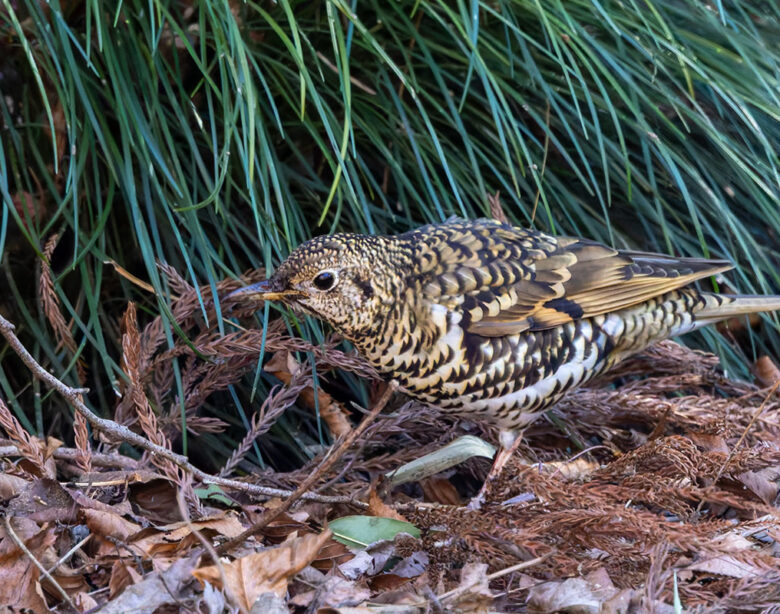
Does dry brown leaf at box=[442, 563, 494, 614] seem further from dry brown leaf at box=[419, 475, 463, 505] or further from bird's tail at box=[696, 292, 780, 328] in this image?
bird's tail at box=[696, 292, 780, 328]

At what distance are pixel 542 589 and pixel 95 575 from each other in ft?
3.12

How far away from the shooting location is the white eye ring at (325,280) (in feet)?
7.79

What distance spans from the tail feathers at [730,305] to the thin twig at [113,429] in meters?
1.38

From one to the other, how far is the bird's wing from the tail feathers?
130mm

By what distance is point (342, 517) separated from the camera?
7.43 ft

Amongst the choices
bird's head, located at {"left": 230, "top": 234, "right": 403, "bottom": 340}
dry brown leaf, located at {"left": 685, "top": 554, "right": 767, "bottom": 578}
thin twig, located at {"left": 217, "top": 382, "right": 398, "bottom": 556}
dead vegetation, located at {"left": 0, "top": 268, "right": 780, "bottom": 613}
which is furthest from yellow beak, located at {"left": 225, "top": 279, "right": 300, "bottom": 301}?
dry brown leaf, located at {"left": 685, "top": 554, "right": 767, "bottom": 578}

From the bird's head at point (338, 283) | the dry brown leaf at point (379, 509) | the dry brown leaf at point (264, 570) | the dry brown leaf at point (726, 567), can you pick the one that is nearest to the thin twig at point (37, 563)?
the dry brown leaf at point (264, 570)

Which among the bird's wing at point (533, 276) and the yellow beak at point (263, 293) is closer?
the yellow beak at point (263, 293)

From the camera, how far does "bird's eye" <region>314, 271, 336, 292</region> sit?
7.79ft

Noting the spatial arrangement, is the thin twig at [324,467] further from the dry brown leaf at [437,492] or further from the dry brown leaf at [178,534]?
the dry brown leaf at [437,492]

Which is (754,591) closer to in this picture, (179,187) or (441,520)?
(441,520)

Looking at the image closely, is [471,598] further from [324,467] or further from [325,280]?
[325,280]

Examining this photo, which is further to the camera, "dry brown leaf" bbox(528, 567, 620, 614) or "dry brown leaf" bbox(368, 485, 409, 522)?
"dry brown leaf" bbox(368, 485, 409, 522)

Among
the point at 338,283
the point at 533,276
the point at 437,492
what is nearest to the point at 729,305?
the point at 533,276
